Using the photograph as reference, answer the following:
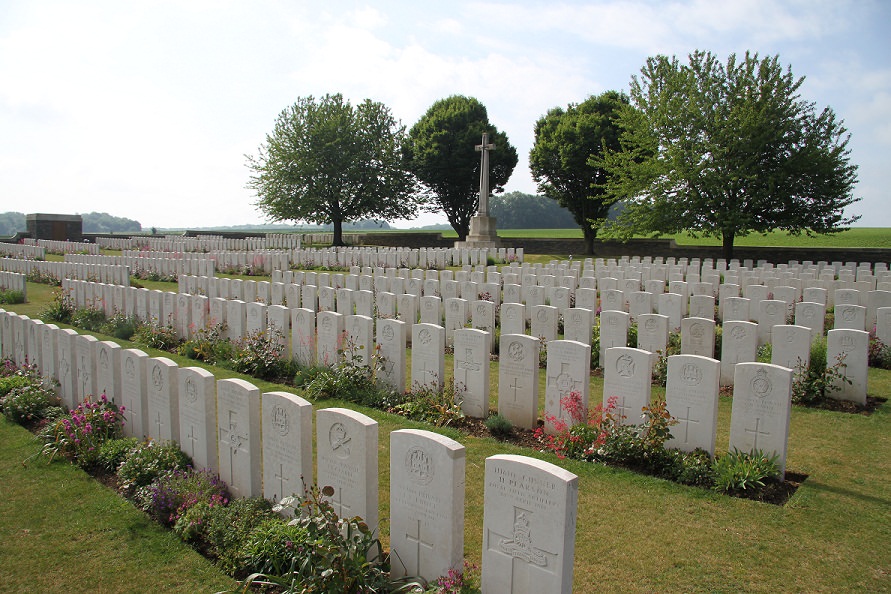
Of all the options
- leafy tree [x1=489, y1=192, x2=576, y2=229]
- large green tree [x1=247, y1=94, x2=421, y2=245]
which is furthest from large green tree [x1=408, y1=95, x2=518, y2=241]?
leafy tree [x1=489, y1=192, x2=576, y2=229]

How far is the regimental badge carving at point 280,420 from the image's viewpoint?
14.7ft

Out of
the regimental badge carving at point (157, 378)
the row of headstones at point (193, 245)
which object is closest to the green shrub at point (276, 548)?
the regimental badge carving at point (157, 378)

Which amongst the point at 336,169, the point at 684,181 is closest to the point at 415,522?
the point at 684,181

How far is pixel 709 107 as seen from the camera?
24406 mm

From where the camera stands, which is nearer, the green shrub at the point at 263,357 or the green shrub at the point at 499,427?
the green shrub at the point at 499,427

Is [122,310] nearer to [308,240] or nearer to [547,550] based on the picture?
[547,550]

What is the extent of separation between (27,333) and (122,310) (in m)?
4.33

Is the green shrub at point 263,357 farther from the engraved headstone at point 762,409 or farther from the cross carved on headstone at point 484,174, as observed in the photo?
the cross carved on headstone at point 484,174

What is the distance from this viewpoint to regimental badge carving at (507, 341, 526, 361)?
21.7ft

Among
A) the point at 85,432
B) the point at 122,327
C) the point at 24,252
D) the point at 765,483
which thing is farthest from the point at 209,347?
the point at 24,252

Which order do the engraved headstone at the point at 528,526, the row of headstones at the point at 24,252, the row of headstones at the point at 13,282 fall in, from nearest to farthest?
the engraved headstone at the point at 528,526 → the row of headstones at the point at 13,282 → the row of headstones at the point at 24,252

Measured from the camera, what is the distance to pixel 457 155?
40125 millimetres

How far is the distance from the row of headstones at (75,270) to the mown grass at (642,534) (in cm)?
1280

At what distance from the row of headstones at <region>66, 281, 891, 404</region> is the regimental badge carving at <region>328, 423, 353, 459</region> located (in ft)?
9.64
